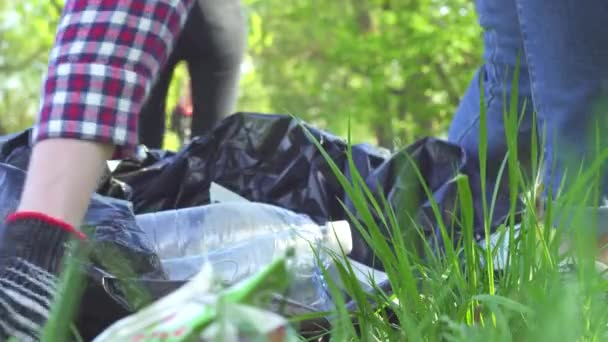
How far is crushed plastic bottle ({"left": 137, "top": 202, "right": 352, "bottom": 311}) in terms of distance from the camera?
1.62 m

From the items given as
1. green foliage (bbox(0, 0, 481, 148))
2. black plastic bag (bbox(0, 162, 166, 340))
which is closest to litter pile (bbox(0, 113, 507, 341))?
black plastic bag (bbox(0, 162, 166, 340))

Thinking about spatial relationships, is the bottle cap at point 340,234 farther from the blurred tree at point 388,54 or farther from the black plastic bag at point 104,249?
the blurred tree at point 388,54

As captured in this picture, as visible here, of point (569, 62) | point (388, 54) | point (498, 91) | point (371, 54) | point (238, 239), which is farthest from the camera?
point (371, 54)

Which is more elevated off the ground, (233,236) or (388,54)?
(233,236)

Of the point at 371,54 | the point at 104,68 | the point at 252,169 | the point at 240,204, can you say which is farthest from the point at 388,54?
the point at 104,68

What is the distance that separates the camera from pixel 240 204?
1873 millimetres

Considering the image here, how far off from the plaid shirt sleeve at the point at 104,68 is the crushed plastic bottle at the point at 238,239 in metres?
0.30

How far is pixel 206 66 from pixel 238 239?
1.11 metres

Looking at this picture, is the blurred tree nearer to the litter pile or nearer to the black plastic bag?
the litter pile

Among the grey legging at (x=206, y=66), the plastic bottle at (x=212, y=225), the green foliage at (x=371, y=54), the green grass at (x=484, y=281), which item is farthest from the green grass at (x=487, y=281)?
the green foliage at (x=371, y=54)

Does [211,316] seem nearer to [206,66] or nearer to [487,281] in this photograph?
[487,281]

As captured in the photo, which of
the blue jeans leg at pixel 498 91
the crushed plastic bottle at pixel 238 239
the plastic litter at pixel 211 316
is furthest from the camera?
the blue jeans leg at pixel 498 91

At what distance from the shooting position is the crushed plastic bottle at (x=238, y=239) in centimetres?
162

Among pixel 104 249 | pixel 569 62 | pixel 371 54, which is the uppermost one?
pixel 569 62
